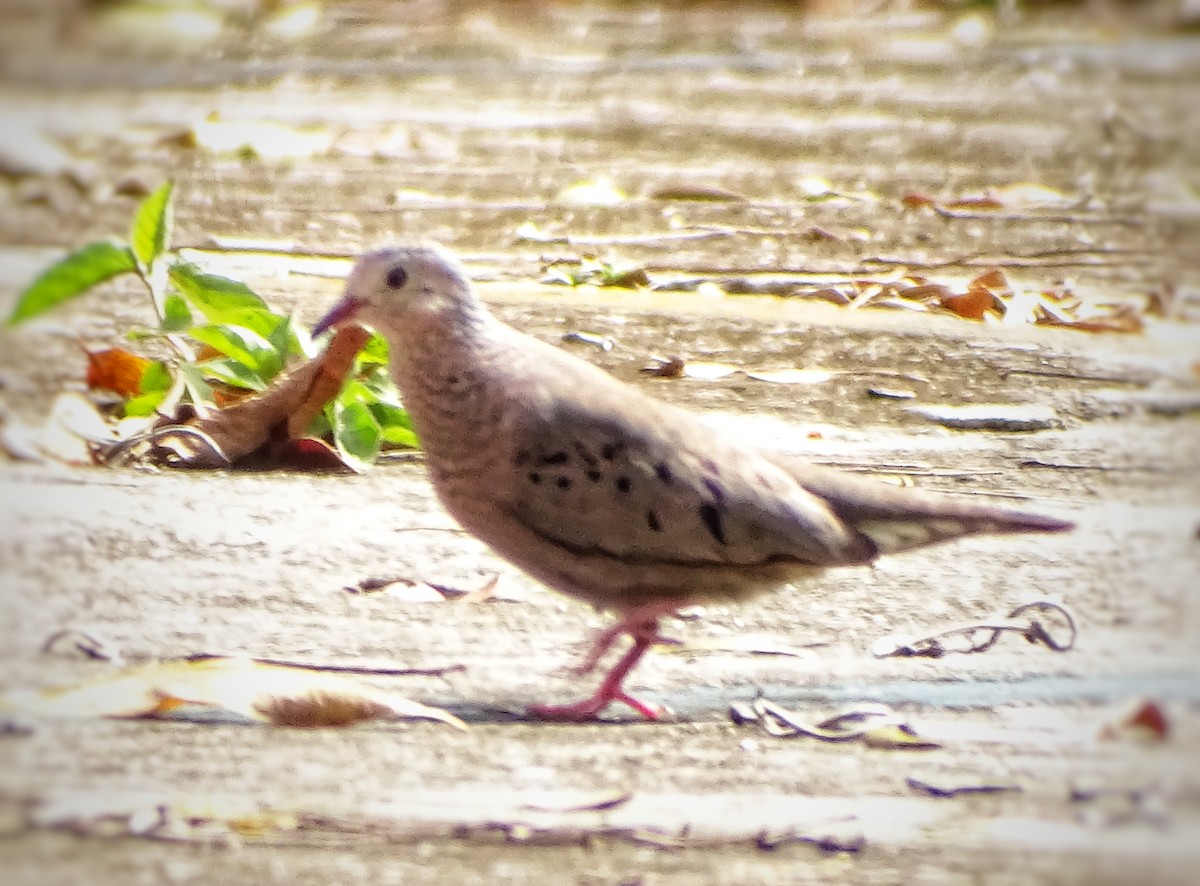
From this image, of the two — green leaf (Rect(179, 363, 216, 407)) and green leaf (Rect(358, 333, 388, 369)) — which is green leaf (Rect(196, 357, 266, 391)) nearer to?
green leaf (Rect(179, 363, 216, 407))

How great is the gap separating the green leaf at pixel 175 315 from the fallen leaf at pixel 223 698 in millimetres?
992

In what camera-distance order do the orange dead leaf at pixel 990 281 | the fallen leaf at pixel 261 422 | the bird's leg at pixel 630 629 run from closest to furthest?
the bird's leg at pixel 630 629, the fallen leaf at pixel 261 422, the orange dead leaf at pixel 990 281

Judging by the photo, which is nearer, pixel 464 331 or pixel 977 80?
pixel 464 331

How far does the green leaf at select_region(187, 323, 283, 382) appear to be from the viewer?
294 cm

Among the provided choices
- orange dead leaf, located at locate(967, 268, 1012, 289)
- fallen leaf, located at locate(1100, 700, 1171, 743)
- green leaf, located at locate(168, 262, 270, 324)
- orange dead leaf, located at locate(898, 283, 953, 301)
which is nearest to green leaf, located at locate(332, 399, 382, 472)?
green leaf, located at locate(168, 262, 270, 324)

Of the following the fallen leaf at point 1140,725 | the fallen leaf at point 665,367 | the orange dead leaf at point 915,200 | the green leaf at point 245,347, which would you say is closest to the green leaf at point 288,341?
the green leaf at point 245,347

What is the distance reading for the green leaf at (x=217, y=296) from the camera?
3018 mm

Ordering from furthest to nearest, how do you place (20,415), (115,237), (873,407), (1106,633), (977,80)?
(977,80) < (115,237) < (873,407) < (20,415) < (1106,633)

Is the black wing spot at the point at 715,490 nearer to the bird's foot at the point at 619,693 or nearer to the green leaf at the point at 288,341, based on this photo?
the bird's foot at the point at 619,693

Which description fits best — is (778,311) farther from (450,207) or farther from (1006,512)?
(1006,512)

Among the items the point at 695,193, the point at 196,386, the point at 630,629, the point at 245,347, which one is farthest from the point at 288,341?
the point at 695,193

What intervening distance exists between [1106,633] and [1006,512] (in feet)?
1.49

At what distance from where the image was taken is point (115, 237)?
3.59 meters

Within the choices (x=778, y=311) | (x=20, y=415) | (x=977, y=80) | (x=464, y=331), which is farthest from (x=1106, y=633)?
(x=977, y=80)
